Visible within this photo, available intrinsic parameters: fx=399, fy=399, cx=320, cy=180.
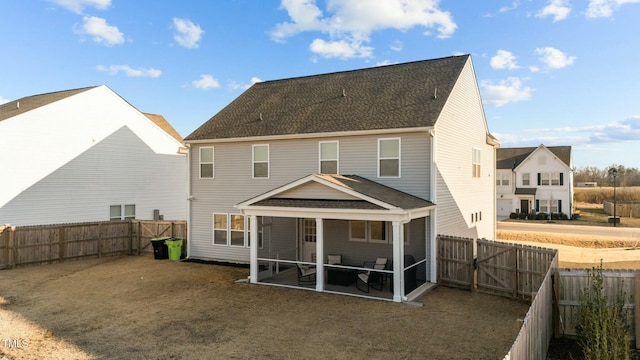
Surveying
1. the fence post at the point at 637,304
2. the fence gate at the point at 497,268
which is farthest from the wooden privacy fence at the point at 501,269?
the fence post at the point at 637,304

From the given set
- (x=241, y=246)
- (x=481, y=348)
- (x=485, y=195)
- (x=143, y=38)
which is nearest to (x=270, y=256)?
(x=241, y=246)

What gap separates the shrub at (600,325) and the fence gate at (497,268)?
11.6 feet

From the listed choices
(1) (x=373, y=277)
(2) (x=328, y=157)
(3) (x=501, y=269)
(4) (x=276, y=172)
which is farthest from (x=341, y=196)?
(3) (x=501, y=269)

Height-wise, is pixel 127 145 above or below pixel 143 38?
below

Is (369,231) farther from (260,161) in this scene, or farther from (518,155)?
(518,155)

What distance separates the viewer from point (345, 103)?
16.9 metres

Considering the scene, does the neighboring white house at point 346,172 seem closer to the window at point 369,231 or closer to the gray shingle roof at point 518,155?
the window at point 369,231

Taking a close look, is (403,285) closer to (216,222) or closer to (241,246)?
(241,246)

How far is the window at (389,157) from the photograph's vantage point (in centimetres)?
1452

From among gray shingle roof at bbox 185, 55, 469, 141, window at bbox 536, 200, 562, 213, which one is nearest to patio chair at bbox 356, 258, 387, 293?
gray shingle roof at bbox 185, 55, 469, 141

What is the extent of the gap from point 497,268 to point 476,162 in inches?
332

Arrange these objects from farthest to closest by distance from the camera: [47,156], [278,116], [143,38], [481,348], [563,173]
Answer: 1. [563,173]
2. [143,38]
3. [47,156]
4. [278,116]
5. [481,348]

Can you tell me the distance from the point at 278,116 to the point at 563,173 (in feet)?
124

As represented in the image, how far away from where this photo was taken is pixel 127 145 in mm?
24062
